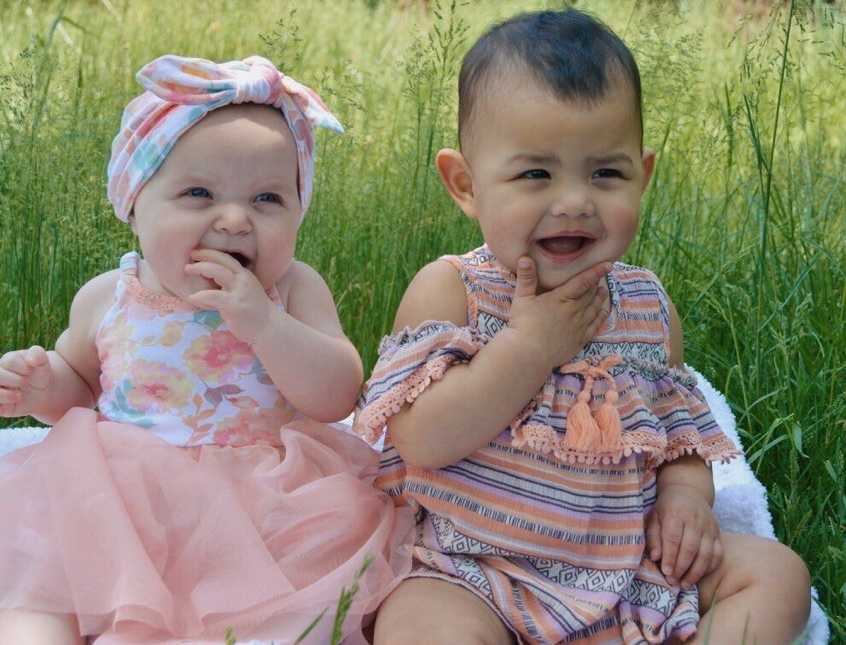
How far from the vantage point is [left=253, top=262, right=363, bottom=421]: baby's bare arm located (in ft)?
6.49

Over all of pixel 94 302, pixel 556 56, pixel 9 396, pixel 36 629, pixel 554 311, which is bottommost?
pixel 36 629

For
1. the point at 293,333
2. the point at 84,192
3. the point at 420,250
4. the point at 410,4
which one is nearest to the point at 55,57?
the point at 84,192

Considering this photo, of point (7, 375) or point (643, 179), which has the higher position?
point (643, 179)

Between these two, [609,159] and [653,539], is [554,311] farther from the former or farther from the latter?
[653,539]

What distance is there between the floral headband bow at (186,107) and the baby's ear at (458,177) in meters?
0.20

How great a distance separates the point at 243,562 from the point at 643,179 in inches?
33.2

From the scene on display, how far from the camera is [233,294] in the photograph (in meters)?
1.94

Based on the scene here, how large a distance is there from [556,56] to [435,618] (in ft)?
2.74

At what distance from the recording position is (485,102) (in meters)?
1.90

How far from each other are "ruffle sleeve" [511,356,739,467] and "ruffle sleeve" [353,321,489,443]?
0.47ft

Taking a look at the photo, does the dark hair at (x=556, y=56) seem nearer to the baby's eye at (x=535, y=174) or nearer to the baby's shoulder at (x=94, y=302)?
the baby's eye at (x=535, y=174)

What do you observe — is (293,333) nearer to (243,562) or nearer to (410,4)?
(243,562)

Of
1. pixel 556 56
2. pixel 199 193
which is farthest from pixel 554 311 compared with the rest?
pixel 199 193

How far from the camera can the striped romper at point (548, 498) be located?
1891 mm
